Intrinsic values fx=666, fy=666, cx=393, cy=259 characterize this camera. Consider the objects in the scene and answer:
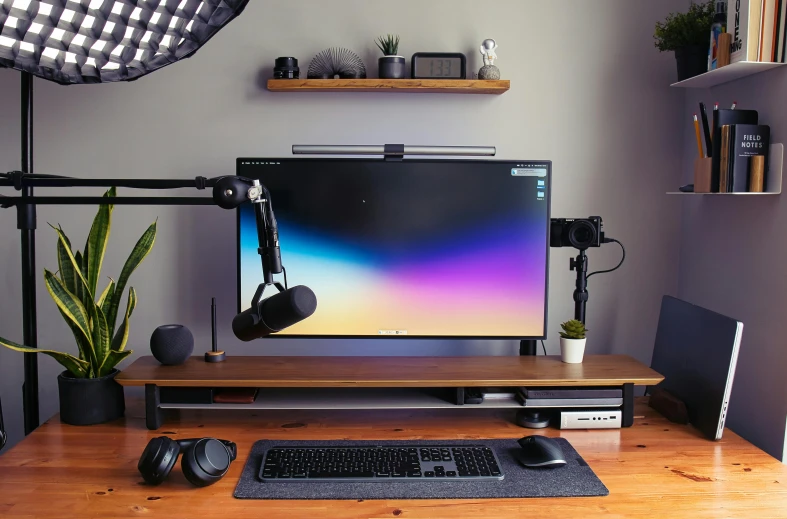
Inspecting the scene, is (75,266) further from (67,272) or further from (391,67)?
(391,67)

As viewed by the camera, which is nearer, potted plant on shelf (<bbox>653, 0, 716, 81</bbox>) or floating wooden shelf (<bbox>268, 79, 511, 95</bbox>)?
potted plant on shelf (<bbox>653, 0, 716, 81</bbox>)

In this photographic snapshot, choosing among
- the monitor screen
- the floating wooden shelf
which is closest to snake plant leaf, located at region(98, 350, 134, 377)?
the monitor screen

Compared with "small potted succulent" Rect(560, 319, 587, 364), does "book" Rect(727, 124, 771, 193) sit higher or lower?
higher

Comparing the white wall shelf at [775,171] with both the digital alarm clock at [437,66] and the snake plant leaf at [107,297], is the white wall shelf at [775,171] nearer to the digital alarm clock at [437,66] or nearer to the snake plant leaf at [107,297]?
the digital alarm clock at [437,66]

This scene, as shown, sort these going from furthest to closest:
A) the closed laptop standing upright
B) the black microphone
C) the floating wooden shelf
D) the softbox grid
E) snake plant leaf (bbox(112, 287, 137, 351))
→ the floating wooden shelf, snake plant leaf (bbox(112, 287, 137, 351)), the closed laptop standing upright, the black microphone, the softbox grid

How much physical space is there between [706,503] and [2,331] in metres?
1.95

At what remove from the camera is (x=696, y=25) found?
1758 mm

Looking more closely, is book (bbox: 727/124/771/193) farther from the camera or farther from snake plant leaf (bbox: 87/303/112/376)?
snake plant leaf (bbox: 87/303/112/376)

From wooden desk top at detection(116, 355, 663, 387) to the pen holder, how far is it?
1.60ft

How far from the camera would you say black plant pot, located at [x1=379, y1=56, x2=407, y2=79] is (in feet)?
6.19

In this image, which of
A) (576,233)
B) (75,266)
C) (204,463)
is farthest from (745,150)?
(75,266)

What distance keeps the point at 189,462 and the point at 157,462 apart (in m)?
0.07

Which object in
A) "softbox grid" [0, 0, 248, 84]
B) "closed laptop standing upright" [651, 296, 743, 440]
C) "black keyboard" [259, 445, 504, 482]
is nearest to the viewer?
"softbox grid" [0, 0, 248, 84]

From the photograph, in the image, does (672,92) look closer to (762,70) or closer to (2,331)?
(762,70)
